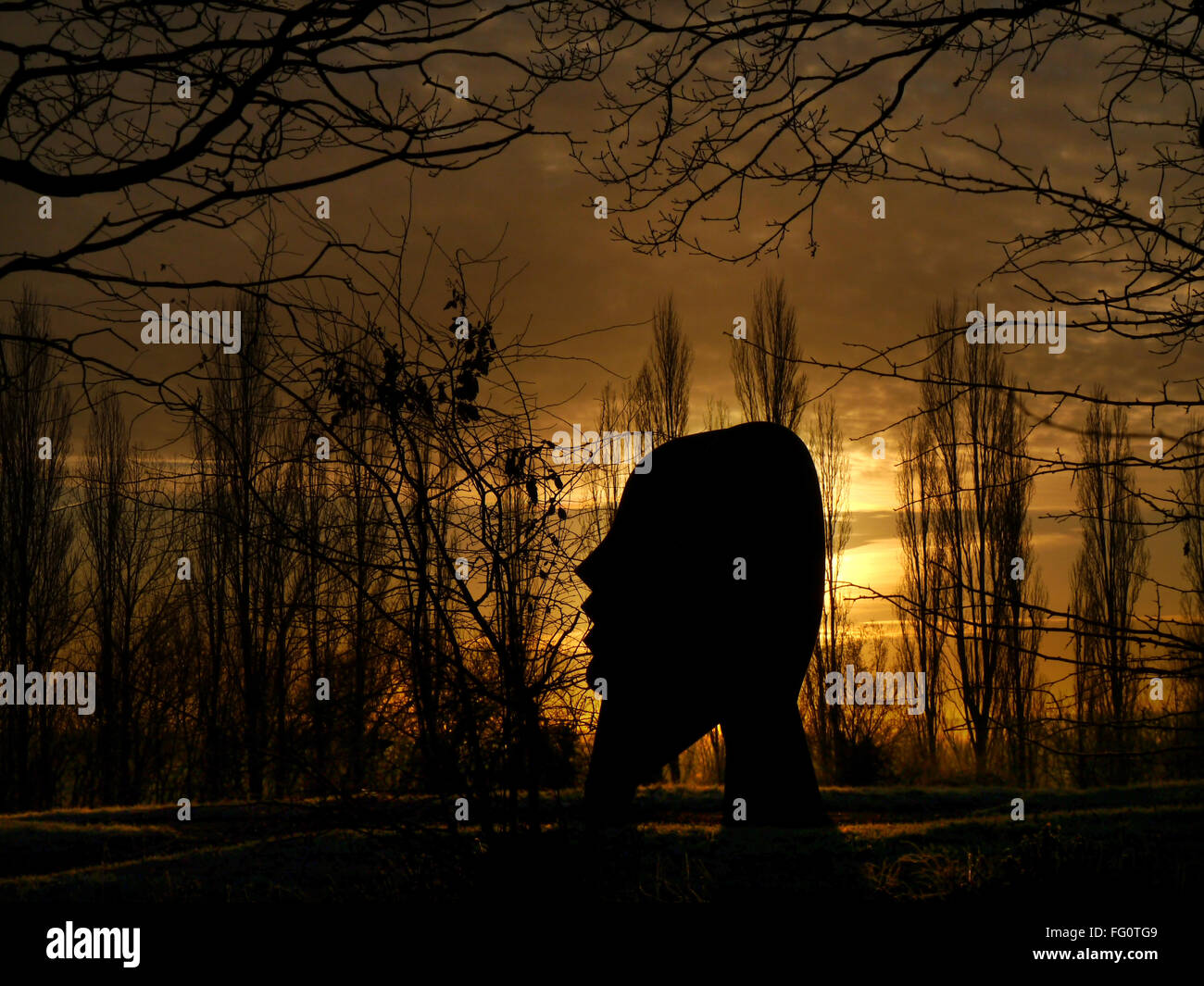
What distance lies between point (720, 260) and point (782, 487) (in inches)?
195

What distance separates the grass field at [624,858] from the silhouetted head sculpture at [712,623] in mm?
634

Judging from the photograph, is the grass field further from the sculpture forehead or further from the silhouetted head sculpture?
the sculpture forehead

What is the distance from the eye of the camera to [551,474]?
4559 millimetres

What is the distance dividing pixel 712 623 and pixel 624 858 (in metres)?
3.22

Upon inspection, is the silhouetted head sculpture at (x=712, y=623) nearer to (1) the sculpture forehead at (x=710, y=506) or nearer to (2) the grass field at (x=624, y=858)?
(1) the sculpture forehead at (x=710, y=506)

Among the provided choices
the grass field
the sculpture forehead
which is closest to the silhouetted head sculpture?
the sculpture forehead

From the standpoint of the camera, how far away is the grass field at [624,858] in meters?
4.27

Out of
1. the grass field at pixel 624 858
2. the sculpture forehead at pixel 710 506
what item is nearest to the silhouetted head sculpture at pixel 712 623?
the sculpture forehead at pixel 710 506

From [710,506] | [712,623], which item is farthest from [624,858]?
[710,506]
